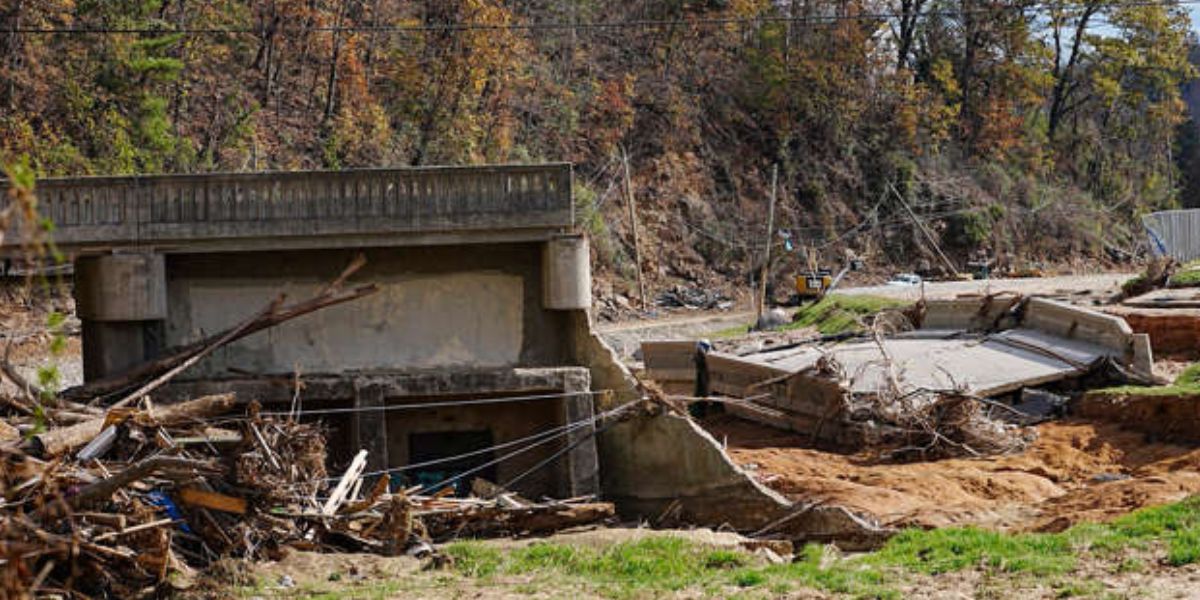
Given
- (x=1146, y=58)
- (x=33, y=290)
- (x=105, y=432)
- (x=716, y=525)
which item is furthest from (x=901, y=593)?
(x=1146, y=58)

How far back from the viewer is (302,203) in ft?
53.9

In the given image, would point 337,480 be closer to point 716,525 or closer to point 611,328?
point 716,525

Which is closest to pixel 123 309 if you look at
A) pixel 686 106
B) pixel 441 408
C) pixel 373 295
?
pixel 373 295

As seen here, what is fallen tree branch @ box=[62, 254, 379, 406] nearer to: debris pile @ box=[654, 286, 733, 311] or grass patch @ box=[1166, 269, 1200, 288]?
grass patch @ box=[1166, 269, 1200, 288]

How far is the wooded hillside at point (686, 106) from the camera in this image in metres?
33.8

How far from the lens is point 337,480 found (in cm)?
1410

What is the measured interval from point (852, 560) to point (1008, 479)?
178 inches

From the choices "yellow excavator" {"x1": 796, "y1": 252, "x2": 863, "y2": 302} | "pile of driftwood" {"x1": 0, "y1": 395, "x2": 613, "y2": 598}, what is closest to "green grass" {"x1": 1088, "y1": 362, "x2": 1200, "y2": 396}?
"pile of driftwood" {"x1": 0, "y1": 395, "x2": 613, "y2": 598}

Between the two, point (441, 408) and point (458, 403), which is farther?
point (441, 408)

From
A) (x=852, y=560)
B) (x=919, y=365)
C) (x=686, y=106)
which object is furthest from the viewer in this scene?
(x=686, y=106)

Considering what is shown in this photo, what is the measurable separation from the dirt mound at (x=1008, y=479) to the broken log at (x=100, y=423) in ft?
18.5

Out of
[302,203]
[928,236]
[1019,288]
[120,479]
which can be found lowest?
[120,479]

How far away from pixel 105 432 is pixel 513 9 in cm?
3578

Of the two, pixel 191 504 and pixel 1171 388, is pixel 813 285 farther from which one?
pixel 191 504
